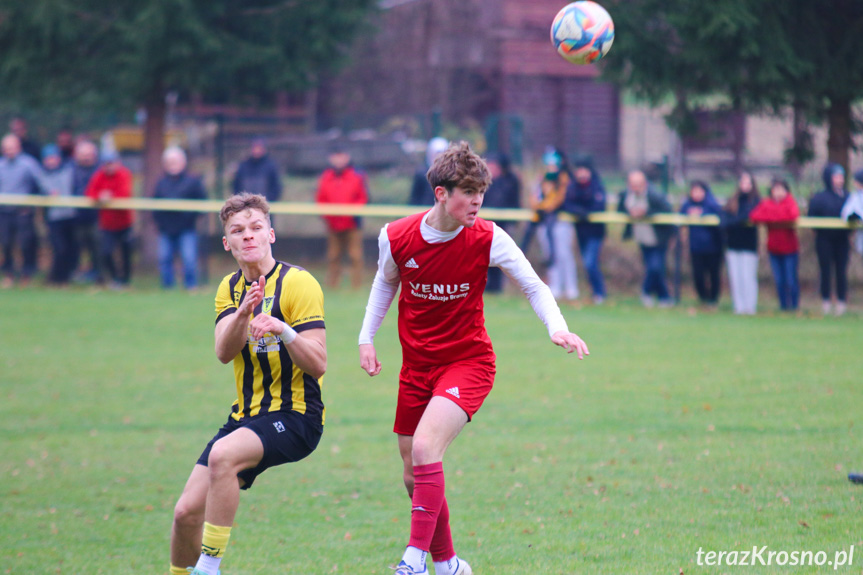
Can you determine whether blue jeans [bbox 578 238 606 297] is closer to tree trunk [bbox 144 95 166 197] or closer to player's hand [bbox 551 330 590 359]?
tree trunk [bbox 144 95 166 197]

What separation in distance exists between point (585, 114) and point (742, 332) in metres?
20.9

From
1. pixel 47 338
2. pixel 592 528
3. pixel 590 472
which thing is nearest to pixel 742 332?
pixel 590 472

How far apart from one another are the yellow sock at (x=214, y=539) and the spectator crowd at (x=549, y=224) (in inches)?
425

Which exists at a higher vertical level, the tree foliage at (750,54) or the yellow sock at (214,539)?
the tree foliage at (750,54)

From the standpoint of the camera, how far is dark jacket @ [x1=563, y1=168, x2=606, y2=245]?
47.8 ft

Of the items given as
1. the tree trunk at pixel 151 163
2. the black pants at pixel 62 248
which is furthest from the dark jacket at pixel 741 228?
the black pants at pixel 62 248

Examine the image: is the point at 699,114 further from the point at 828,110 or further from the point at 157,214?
the point at 157,214

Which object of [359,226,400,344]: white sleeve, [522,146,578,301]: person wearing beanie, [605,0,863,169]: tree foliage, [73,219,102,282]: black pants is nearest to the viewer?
[359,226,400,344]: white sleeve

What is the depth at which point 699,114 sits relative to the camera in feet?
55.4

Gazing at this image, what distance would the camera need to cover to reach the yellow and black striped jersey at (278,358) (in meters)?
4.35

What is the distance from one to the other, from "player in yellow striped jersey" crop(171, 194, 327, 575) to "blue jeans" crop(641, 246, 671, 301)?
1047cm

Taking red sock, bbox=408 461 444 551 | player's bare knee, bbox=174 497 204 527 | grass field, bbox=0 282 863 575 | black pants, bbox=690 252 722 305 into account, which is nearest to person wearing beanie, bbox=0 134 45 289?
grass field, bbox=0 282 863 575

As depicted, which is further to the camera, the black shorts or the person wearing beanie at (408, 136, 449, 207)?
the person wearing beanie at (408, 136, 449, 207)

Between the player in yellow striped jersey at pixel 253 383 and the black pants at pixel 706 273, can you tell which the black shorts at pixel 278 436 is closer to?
the player in yellow striped jersey at pixel 253 383
